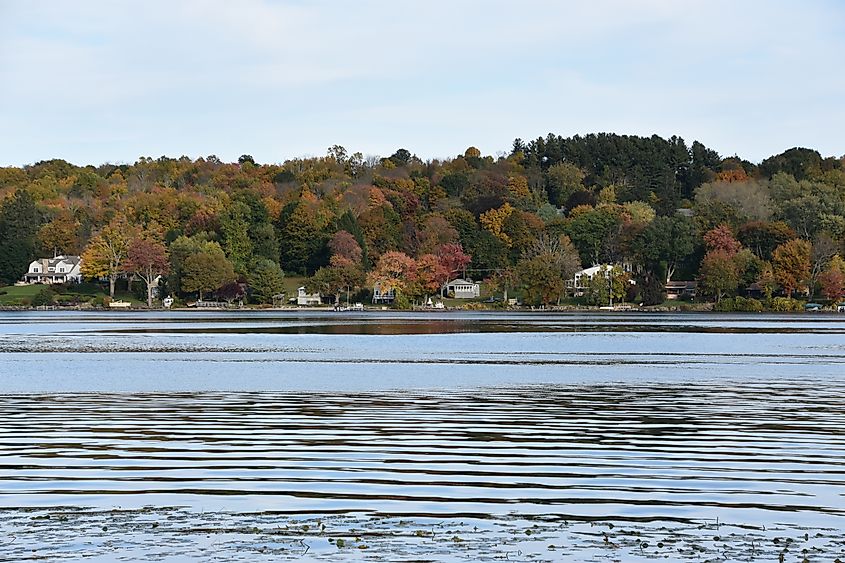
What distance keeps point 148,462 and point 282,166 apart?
18329cm

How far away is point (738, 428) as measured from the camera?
69.0 ft

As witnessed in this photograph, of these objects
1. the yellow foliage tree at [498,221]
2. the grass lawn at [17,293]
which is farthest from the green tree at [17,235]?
the yellow foliage tree at [498,221]

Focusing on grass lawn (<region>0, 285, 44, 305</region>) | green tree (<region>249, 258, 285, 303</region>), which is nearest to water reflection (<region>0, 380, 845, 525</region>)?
green tree (<region>249, 258, 285, 303</region>)

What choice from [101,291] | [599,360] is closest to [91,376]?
[599,360]

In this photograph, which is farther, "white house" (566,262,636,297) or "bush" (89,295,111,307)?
"bush" (89,295,111,307)

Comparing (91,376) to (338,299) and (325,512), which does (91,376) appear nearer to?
(325,512)

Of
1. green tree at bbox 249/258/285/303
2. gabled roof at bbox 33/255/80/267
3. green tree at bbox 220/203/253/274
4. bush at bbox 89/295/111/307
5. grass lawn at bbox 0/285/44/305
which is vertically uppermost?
green tree at bbox 220/203/253/274

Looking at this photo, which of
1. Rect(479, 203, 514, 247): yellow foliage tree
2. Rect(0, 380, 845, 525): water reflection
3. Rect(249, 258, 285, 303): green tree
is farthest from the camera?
Rect(479, 203, 514, 247): yellow foliage tree

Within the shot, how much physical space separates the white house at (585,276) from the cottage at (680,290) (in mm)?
4208

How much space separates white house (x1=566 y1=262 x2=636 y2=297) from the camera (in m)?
130

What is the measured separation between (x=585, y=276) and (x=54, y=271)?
6328 centimetres

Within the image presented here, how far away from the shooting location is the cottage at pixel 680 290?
13150 cm

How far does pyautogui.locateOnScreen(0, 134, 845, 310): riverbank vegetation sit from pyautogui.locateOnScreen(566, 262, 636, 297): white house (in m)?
0.40

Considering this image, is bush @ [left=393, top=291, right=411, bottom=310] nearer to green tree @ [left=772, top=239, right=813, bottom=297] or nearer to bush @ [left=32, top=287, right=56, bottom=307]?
bush @ [left=32, top=287, right=56, bottom=307]
